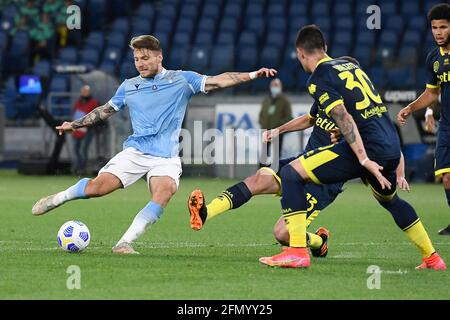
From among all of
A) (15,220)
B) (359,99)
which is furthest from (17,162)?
(359,99)

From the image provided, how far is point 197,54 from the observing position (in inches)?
950

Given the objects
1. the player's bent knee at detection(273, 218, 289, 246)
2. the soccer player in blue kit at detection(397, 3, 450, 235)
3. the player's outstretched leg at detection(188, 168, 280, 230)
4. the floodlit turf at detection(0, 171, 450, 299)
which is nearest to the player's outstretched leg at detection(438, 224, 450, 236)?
the floodlit turf at detection(0, 171, 450, 299)

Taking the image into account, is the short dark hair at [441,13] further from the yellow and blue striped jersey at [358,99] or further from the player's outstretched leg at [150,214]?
the player's outstretched leg at [150,214]

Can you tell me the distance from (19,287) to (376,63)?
16555 mm

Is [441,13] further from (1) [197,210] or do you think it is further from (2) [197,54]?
(2) [197,54]

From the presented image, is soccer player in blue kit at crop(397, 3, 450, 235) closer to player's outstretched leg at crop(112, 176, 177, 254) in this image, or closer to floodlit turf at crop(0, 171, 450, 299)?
floodlit turf at crop(0, 171, 450, 299)

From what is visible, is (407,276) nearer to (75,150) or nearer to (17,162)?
(75,150)

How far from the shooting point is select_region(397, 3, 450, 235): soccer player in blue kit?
1035 cm

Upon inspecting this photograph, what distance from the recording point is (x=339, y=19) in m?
25.1

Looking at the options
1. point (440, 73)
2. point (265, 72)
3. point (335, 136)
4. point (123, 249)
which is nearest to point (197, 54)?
point (440, 73)

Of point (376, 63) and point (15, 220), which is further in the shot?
point (376, 63)

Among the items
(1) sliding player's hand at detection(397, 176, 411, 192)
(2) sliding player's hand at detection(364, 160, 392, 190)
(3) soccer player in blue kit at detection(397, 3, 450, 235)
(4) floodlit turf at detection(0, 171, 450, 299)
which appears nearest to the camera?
(4) floodlit turf at detection(0, 171, 450, 299)

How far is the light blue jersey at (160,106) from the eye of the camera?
10.1 m

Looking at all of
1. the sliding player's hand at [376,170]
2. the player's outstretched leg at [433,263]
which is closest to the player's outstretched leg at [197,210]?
the sliding player's hand at [376,170]
